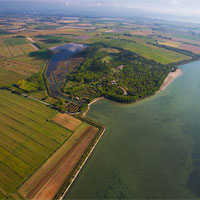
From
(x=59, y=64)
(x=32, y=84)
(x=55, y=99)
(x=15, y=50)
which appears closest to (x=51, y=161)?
(x=55, y=99)

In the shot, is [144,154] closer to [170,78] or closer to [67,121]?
[67,121]

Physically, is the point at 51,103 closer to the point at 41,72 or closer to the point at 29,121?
the point at 29,121

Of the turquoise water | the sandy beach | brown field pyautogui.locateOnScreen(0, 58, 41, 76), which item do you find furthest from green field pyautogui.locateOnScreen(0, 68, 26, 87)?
the sandy beach

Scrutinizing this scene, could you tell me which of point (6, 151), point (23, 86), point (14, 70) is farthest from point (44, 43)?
point (6, 151)

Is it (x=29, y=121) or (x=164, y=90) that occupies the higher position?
(x=29, y=121)

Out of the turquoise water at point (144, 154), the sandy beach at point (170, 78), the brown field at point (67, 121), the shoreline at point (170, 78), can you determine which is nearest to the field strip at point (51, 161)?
the brown field at point (67, 121)
